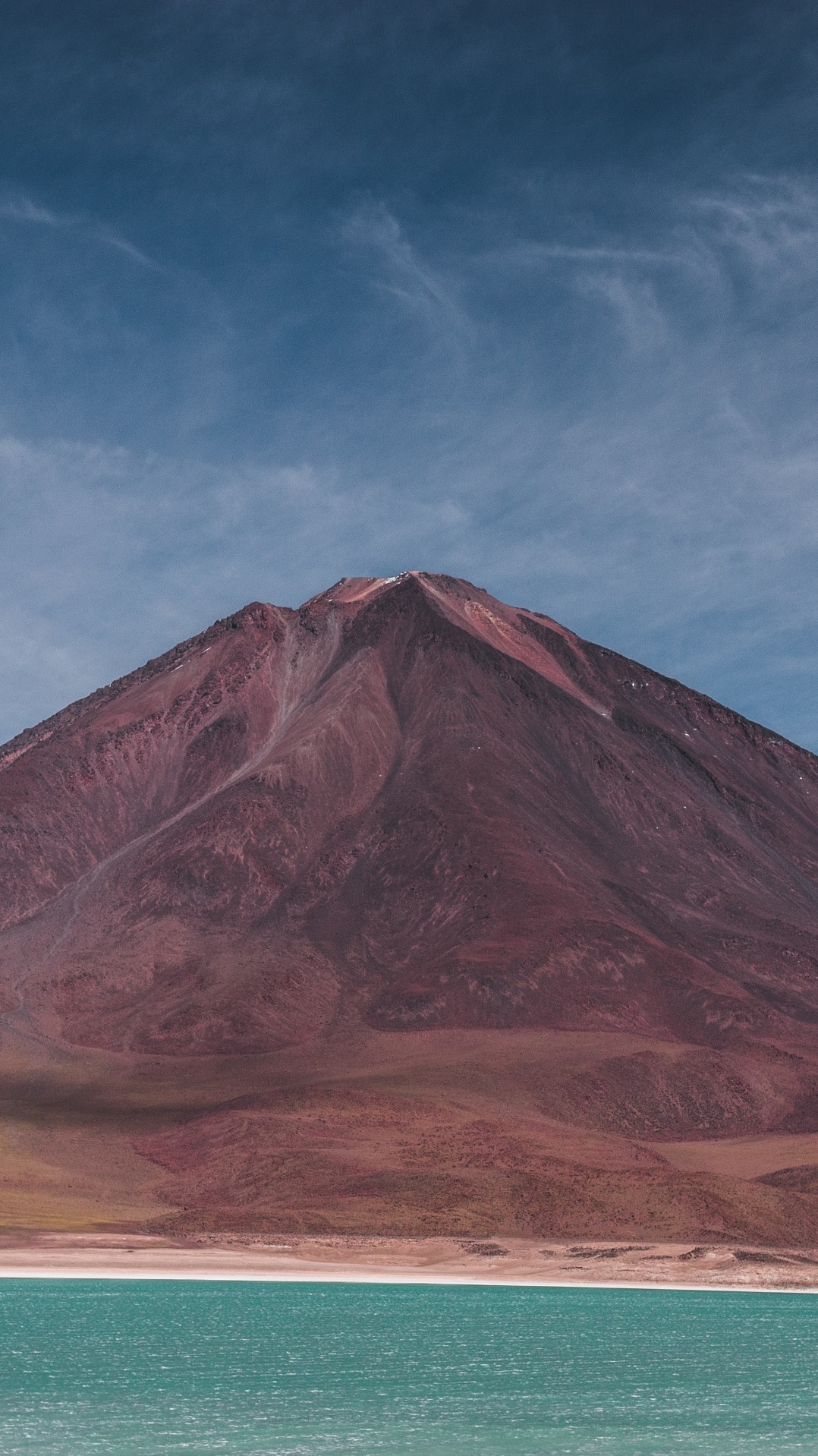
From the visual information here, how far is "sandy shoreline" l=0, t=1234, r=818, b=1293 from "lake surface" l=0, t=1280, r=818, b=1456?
3.48 metres

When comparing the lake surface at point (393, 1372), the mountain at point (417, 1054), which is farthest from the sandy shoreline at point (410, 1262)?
the mountain at point (417, 1054)

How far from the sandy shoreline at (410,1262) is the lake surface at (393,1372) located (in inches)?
137

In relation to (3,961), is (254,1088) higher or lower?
lower

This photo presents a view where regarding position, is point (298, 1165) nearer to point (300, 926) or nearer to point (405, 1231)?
point (405, 1231)

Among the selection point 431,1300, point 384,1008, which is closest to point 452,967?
point 384,1008

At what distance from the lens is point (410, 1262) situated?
89.8m

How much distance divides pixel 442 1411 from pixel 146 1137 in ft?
321

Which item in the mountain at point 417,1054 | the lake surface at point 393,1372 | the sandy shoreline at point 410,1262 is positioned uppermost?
the mountain at point 417,1054

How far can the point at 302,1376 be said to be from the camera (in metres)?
49.1

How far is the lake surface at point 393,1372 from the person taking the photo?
38969 millimetres

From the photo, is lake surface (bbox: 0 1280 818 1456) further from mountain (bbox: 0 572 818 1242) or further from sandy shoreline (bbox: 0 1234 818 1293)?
mountain (bbox: 0 572 818 1242)

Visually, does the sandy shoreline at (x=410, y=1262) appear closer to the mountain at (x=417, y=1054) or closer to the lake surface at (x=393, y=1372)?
the lake surface at (x=393, y=1372)

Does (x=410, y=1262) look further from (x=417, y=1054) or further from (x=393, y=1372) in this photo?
(x=417, y=1054)

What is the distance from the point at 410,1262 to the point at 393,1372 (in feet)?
134
